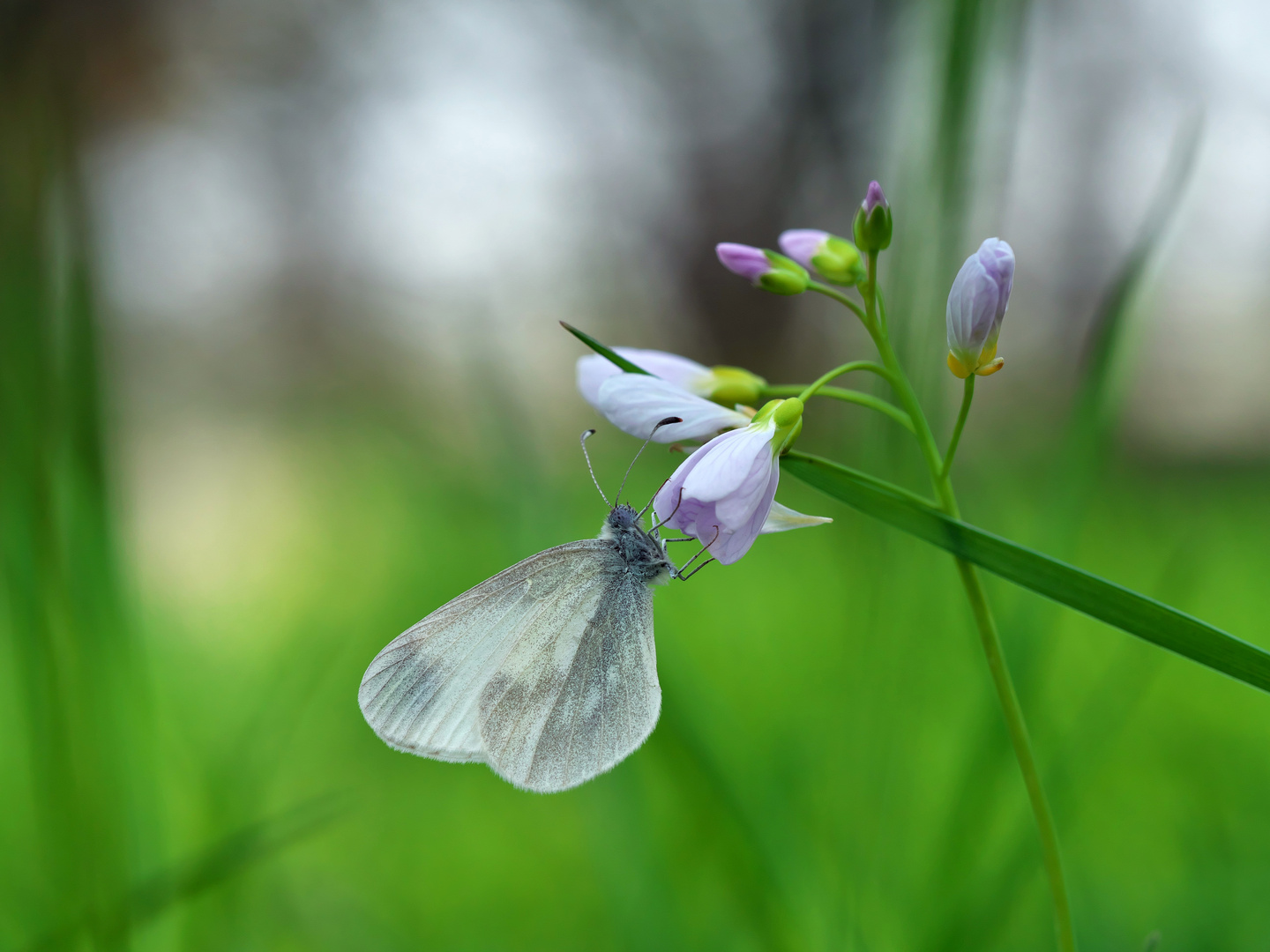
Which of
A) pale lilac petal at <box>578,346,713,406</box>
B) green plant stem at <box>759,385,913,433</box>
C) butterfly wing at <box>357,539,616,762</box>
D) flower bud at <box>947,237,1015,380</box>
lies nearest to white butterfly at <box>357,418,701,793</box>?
butterfly wing at <box>357,539,616,762</box>

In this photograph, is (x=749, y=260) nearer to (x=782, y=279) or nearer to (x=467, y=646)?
(x=782, y=279)

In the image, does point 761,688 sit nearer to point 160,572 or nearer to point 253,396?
point 160,572

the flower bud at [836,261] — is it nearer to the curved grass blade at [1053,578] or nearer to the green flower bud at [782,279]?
the green flower bud at [782,279]

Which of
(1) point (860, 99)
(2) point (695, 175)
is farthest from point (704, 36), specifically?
(1) point (860, 99)

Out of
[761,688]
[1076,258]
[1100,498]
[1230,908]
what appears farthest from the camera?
[1076,258]

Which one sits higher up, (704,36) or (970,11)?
(704,36)

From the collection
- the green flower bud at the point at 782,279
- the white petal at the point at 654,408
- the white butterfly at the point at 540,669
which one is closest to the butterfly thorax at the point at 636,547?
the white butterfly at the point at 540,669
